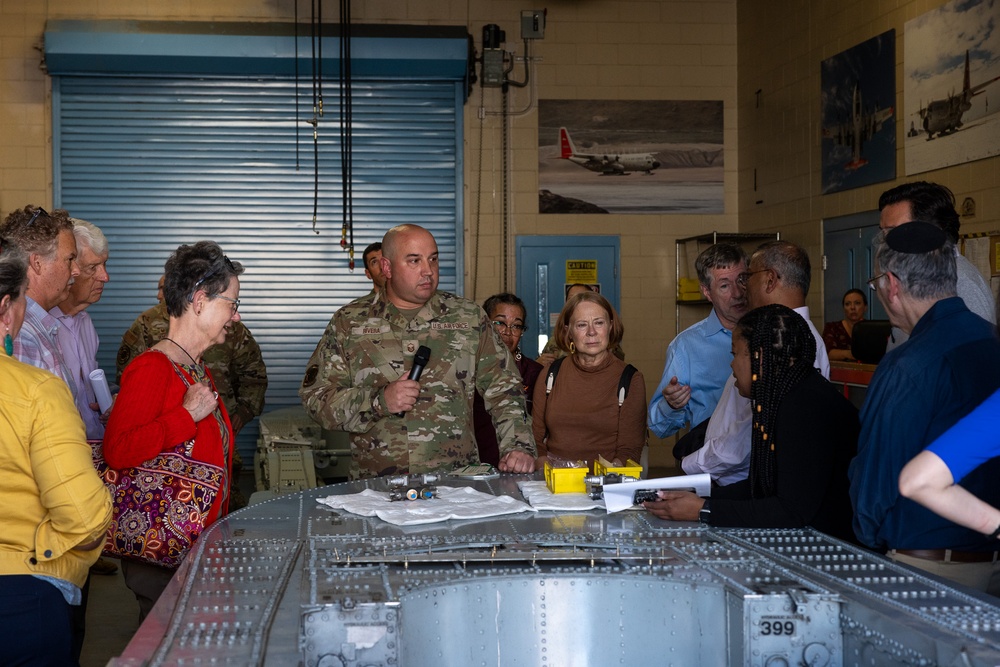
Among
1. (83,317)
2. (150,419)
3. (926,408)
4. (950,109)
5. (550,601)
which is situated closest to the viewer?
(550,601)

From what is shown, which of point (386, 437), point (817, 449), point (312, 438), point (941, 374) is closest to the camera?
point (941, 374)

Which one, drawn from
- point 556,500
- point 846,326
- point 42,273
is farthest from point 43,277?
point 846,326

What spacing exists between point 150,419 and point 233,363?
3.08 metres

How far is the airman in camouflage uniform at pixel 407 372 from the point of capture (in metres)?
3.83

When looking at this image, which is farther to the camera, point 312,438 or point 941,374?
point 312,438

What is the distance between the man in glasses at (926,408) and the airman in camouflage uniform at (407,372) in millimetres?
1493

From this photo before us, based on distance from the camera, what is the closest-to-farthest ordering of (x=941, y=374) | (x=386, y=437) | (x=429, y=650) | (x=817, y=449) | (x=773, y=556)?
(x=429, y=650), (x=773, y=556), (x=941, y=374), (x=817, y=449), (x=386, y=437)

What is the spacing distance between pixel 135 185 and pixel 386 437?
5619mm

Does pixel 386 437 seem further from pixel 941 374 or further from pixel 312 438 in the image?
pixel 312 438

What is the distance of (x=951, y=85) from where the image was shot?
589cm

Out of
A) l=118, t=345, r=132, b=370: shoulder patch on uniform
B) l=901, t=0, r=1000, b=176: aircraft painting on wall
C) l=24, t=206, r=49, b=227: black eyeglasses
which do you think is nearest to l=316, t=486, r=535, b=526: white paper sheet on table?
l=24, t=206, r=49, b=227: black eyeglasses

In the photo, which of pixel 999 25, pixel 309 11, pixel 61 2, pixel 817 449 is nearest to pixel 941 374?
pixel 817 449

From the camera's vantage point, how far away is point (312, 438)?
6891 millimetres

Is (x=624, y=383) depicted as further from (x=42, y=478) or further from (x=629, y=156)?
(x=629, y=156)
